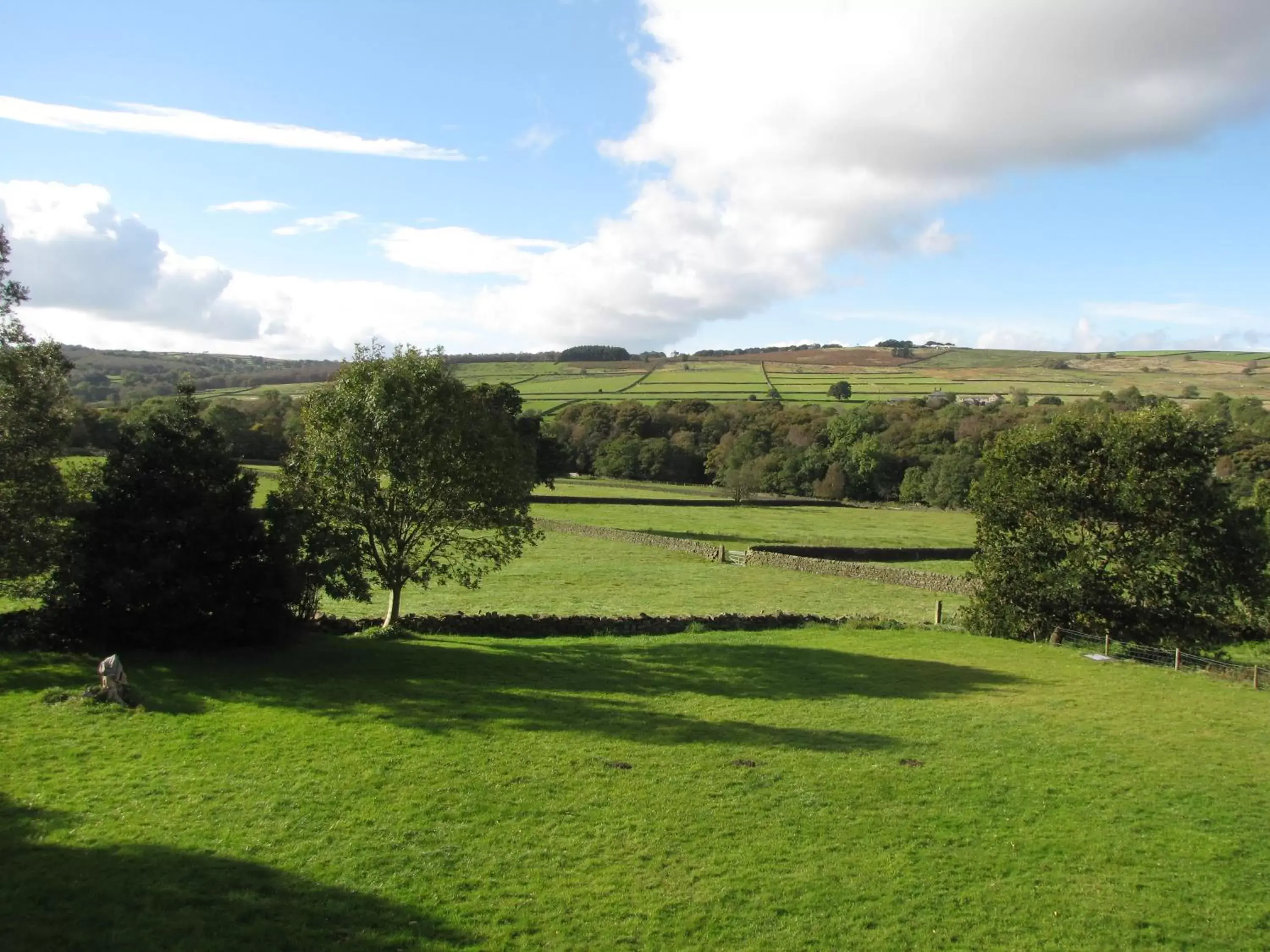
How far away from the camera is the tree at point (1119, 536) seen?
31719mm

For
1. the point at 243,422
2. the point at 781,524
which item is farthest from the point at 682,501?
the point at 243,422

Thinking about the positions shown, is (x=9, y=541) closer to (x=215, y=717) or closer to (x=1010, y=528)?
(x=215, y=717)

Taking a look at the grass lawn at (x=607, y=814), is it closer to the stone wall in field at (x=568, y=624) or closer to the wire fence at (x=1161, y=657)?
the wire fence at (x=1161, y=657)

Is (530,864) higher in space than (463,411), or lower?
lower

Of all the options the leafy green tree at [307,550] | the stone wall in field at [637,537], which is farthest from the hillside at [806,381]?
the leafy green tree at [307,550]

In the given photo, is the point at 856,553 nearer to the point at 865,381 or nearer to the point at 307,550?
the point at 307,550

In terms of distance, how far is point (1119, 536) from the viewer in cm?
3322

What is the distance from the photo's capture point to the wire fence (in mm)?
27172

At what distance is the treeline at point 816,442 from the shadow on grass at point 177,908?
78.3 metres

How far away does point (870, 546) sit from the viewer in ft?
203

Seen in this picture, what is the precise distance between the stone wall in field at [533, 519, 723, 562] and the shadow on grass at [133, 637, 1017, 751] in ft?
86.9

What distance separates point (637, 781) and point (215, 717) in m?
9.31

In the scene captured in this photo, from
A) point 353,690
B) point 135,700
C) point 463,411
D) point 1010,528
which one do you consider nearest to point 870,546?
point 1010,528

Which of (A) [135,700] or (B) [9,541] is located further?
(B) [9,541]
